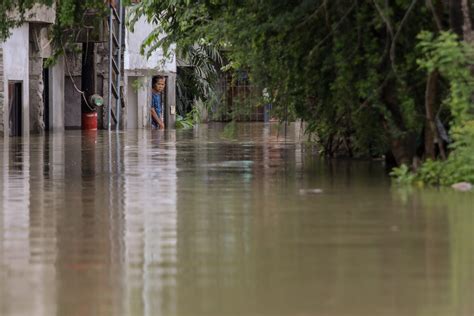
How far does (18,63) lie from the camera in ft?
139

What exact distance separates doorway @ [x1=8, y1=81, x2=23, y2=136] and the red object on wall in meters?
6.05

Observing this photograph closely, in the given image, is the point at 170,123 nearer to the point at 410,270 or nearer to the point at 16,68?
the point at 16,68

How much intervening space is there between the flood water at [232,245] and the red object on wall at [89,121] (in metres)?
28.6

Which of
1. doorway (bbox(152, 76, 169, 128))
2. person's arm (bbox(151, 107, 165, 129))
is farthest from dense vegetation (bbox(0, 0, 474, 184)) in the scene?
doorway (bbox(152, 76, 169, 128))

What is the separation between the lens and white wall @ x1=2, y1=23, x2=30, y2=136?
40906 millimetres

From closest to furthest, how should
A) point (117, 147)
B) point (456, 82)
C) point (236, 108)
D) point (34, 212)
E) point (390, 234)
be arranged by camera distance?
point (390, 234) → point (34, 212) → point (456, 82) → point (236, 108) → point (117, 147)

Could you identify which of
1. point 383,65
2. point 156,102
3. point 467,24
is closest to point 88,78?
point 156,102

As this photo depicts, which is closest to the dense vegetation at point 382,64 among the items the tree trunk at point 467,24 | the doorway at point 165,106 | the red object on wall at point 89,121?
the tree trunk at point 467,24

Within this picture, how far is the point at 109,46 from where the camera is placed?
49.4 metres

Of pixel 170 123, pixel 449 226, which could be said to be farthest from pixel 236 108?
pixel 170 123

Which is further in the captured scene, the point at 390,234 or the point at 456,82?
the point at 456,82

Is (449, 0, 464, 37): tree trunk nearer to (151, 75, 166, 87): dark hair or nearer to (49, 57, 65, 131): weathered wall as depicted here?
(49, 57, 65, 131): weathered wall

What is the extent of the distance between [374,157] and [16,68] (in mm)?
19745

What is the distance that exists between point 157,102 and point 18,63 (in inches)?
590
